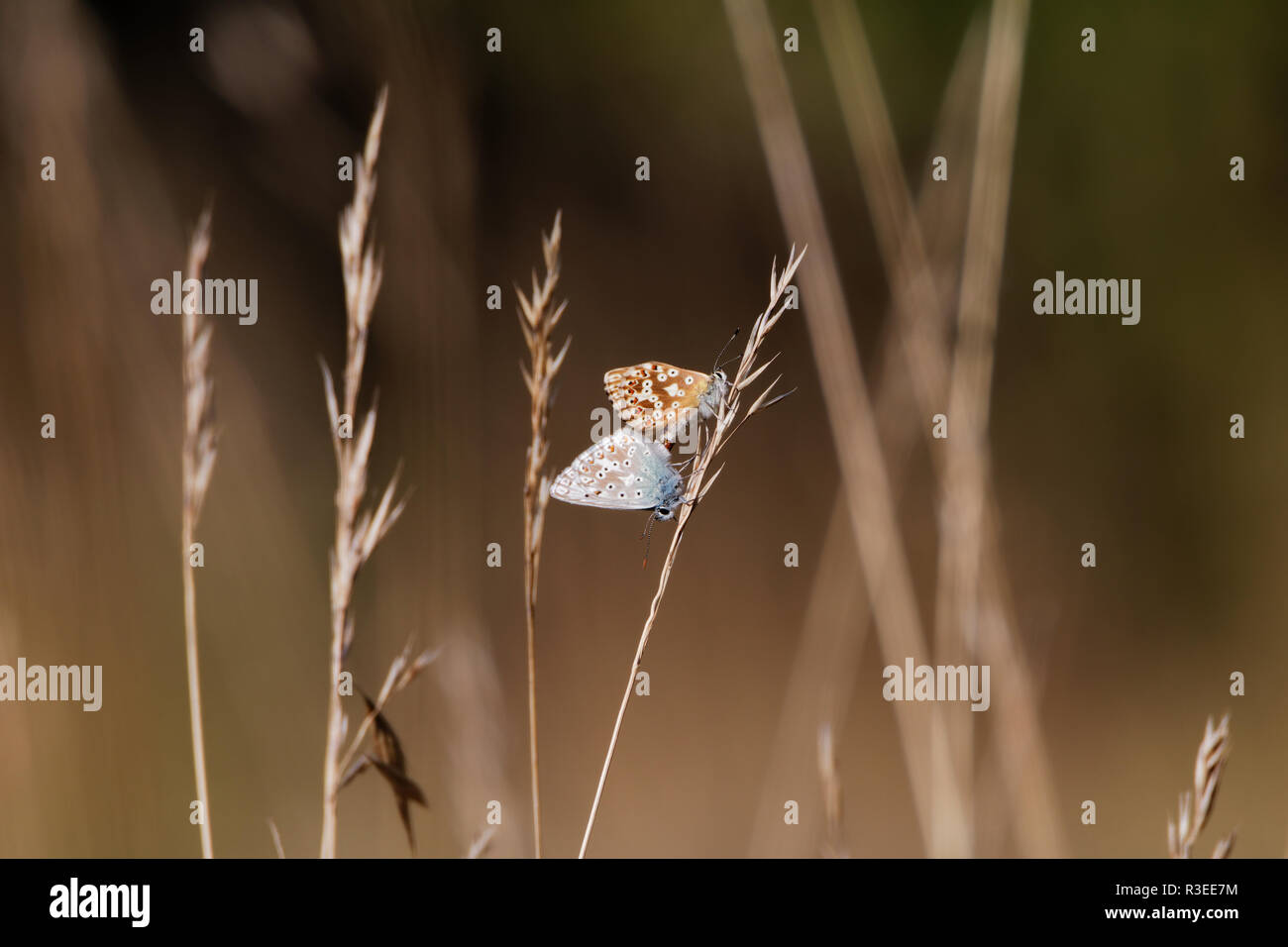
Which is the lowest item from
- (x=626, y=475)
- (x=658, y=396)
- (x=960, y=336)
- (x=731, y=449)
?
(x=626, y=475)

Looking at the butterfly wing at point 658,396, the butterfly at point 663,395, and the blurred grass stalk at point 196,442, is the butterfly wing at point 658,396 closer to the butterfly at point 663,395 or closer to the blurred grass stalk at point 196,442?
the butterfly at point 663,395

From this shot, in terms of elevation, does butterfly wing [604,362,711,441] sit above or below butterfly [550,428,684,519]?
above

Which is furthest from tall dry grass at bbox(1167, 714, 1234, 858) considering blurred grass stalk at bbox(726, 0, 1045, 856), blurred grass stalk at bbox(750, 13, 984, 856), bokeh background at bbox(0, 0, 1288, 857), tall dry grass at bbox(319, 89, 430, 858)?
bokeh background at bbox(0, 0, 1288, 857)

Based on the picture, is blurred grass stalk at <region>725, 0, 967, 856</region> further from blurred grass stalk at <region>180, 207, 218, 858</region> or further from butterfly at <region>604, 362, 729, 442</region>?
blurred grass stalk at <region>180, 207, 218, 858</region>

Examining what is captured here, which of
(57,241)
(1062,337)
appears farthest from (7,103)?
(1062,337)

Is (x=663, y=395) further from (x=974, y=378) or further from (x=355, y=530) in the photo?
(x=355, y=530)

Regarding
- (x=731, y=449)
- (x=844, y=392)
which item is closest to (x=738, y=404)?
(x=844, y=392)
